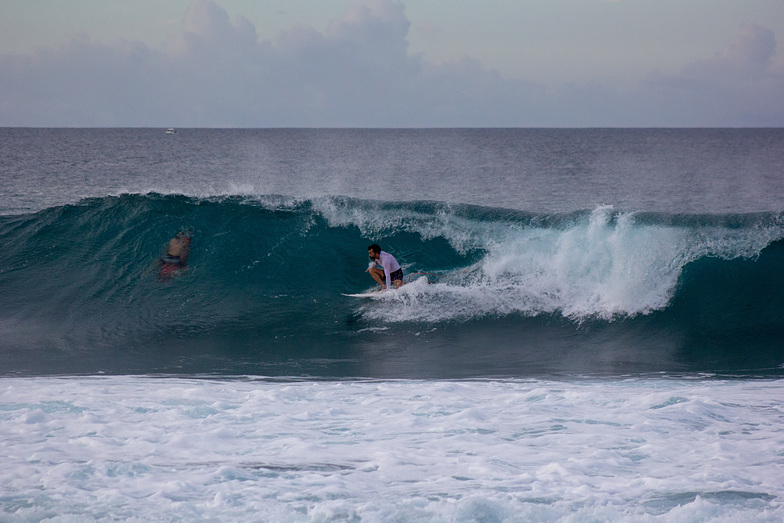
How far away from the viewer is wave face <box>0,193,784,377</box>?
8195 mm

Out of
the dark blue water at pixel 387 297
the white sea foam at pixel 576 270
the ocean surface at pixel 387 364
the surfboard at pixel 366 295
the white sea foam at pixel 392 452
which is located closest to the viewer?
the white sea foam at pixel 392 452

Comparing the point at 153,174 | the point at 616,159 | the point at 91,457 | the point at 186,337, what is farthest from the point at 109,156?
the point at 91,457

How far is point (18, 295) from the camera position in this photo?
35.0 ft

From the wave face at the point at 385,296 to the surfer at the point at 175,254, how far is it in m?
0.18

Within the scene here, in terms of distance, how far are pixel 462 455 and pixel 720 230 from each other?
919 centimetres

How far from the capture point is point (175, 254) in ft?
40.7

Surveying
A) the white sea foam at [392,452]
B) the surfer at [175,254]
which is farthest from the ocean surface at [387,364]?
the surfer at [175,254]

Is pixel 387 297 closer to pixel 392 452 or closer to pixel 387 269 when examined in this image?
pixel 387 269

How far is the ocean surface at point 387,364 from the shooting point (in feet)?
13.8

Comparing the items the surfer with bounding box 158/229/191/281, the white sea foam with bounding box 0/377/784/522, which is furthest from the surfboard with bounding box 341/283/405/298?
the white sea foam with bounding box 0/377/784/522

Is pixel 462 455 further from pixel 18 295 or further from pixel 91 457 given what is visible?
pixel 18 295

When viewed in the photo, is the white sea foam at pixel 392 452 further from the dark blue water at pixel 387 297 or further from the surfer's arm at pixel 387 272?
the surfer's arm at pixel 387 272

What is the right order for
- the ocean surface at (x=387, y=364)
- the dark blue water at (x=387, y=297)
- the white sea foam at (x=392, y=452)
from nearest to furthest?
1. the white sea foam at (x=392, y=452)
2. the ocean surface at (x=387, y=364)
3. the dark blue water at (x=387, y=297)

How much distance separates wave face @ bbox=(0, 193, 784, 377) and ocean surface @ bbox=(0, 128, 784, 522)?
5 centimetres
